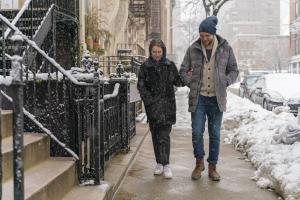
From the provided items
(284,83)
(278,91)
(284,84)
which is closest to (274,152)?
(278,91)

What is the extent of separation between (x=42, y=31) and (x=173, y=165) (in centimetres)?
341

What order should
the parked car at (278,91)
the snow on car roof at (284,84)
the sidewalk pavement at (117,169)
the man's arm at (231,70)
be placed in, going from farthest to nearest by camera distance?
the snow on car roof at (284,84) < the parked car at (278,91) < the man's arm at (231,70) < the sidewalk pavement at (117,169)

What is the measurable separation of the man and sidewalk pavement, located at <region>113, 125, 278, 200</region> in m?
0.26

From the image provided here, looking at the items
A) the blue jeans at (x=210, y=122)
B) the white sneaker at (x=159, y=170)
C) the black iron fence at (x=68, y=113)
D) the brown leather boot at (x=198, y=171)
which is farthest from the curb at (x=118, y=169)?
the blue jeans at (x=210, y=122)

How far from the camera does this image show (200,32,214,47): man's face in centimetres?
566

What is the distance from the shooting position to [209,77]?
573 centimetres

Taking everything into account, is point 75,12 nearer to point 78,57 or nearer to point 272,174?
point 78,57

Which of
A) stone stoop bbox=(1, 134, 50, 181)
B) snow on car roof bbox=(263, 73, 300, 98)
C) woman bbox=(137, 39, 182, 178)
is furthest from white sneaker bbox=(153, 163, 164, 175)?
snow on car roof bbox=(263, 73, 300, 98)

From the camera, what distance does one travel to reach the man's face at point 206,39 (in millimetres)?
5664

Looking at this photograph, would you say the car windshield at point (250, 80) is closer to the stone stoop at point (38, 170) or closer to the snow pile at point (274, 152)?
the snow pile at point (274, 152)

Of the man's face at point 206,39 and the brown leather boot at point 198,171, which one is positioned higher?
the man's face at point 206,39

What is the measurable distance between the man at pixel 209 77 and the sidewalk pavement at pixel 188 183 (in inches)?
10.4

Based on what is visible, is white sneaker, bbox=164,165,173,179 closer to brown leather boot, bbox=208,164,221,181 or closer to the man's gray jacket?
brown leather boot, bbox=208,164,221,181

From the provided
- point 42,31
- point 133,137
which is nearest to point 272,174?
point 133,137
